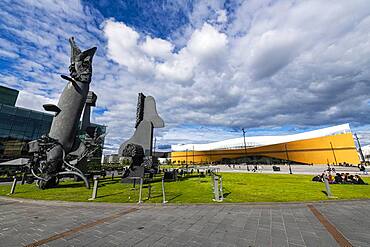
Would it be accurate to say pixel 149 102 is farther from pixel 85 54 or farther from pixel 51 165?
pixel 51 165

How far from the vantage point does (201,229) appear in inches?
183

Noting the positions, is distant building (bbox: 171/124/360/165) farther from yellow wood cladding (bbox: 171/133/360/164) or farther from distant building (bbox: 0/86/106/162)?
distant building (bbox: 0/86/106/162)

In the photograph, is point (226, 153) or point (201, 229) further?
point (226, 153)

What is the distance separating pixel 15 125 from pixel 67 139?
34.2m

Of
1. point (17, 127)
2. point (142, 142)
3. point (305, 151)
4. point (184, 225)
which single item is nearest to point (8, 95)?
point (17, 127)

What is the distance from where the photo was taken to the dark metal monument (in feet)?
47.6

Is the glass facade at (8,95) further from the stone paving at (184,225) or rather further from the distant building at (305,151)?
the distant building at (305,151)

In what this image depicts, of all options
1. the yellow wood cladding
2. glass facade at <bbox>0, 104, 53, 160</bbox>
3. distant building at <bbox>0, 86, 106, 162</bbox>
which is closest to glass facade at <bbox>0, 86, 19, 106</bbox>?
distant building at <bbox>0, 86, 106, 162</bbox>

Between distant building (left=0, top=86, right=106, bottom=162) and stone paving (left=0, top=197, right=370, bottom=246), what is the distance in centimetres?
3563

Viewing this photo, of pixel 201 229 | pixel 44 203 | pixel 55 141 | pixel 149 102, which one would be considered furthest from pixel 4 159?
pixel 201 229

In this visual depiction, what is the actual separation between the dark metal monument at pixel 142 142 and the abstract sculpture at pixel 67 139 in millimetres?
3290

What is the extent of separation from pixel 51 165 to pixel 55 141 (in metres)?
1.85

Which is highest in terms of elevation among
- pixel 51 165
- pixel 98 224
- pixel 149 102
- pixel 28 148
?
pixel 149 102

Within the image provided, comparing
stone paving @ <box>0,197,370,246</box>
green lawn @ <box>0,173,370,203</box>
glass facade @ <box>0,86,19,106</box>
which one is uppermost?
glass facade @ <box>0,86,19,106</box>
